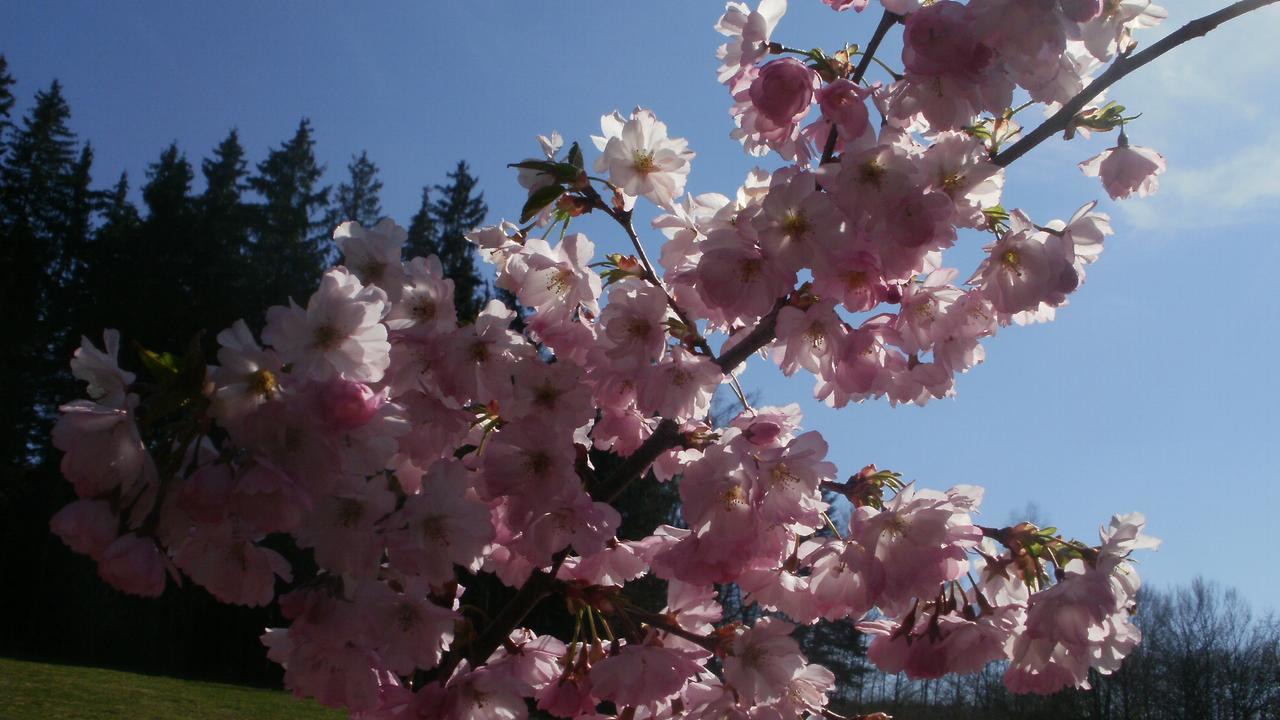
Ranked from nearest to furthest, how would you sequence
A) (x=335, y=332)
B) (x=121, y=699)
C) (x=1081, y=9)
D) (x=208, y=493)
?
1. (x=208, y=493)
2. (x=335, y=332)
3. (x=1081, y=9)
4. (x=121, y=699)

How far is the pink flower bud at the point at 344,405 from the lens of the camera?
1092 millimetres

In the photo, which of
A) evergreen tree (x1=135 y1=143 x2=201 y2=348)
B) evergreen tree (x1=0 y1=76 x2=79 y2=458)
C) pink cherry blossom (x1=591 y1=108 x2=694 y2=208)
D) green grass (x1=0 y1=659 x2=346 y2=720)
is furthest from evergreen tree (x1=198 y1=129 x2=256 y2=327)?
pink cherry blossom (x1=591 y1=108 x2=694 y2=208)

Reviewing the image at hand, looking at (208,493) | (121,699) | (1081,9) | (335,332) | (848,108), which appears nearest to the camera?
(208,493)

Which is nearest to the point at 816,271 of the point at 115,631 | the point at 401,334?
the point at 401,334

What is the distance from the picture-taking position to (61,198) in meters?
33.7

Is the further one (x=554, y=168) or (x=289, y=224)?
(x=289, y=224)

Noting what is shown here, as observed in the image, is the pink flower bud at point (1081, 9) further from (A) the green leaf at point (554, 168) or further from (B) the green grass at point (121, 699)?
(B) the green grass at point (121, 699)

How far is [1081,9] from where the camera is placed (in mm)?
1376

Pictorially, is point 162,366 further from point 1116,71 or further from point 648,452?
point 1116,71

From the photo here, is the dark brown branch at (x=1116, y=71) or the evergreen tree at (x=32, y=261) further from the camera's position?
the evergreen tree at (x=32, y=261)

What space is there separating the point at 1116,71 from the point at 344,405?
1441mm

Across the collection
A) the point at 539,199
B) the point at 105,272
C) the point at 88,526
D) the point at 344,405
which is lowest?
the point at 88,526

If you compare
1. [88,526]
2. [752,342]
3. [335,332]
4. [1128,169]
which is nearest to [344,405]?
[335,332]

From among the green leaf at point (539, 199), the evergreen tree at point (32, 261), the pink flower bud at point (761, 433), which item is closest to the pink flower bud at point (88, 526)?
the green leaf at point (539, 199)
